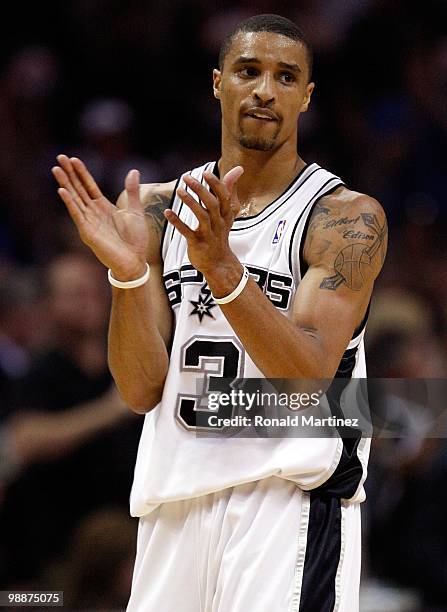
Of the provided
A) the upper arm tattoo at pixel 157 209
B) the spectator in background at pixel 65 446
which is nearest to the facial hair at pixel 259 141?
the upper arm tattoo at pixel 157 209

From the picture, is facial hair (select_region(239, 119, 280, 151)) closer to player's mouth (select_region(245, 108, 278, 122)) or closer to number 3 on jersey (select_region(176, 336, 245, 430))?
player's mouth (select_region(245, 108, 278, 122))

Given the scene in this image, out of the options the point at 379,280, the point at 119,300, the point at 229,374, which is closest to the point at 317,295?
the point at 229,374

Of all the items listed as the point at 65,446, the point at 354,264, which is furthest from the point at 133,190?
the point at 65,446

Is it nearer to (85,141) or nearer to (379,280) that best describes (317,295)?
(379,280)

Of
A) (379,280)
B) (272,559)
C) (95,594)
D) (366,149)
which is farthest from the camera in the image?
(366,149)

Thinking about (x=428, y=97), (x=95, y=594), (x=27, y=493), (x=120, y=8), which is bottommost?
(x=95, y=594)

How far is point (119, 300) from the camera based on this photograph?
318cm

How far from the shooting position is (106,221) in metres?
3.09

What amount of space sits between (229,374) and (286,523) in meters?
0.48

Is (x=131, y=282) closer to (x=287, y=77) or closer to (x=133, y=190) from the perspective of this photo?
(x=133, y=190)

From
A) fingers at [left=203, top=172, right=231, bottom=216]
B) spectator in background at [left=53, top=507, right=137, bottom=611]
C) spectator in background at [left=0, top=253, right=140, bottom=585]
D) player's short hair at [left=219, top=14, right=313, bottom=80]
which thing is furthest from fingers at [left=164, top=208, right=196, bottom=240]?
spectator in background at [left=53, top=507, right=137, bottom=611]

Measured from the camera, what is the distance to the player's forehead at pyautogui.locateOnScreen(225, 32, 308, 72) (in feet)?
10.9

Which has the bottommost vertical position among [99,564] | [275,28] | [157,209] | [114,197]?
[99,564]

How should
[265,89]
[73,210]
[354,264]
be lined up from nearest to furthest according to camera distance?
1. [73,210]
2. [354,264]
3. [265,89]
